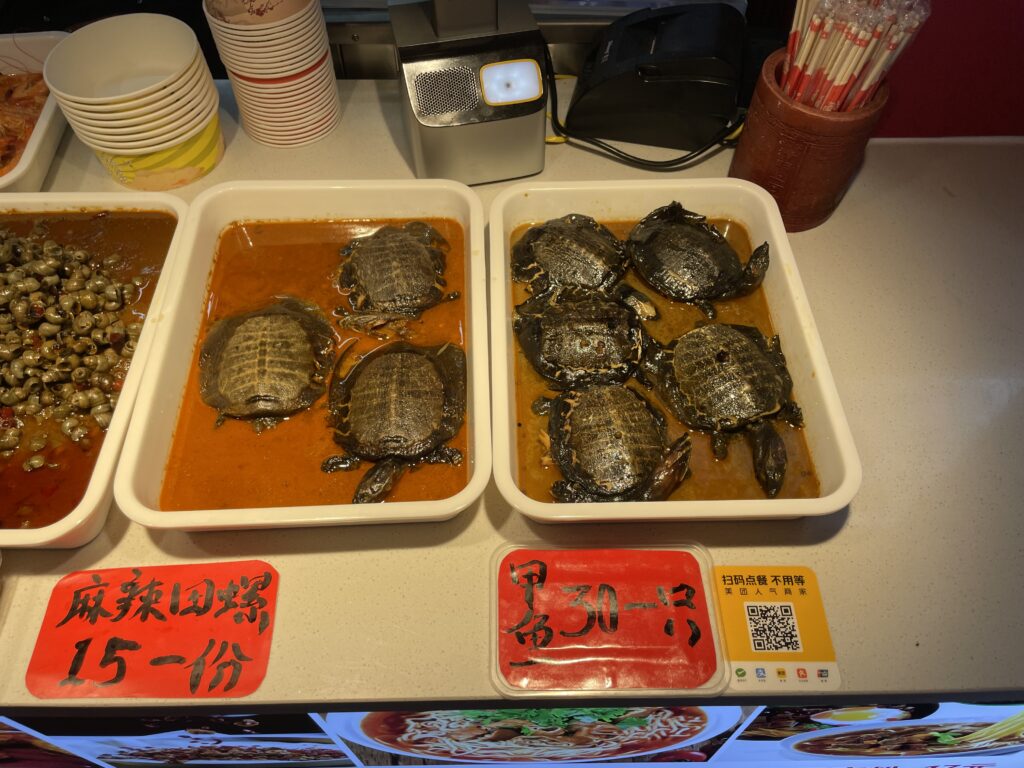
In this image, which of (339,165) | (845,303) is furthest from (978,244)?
(339,165)

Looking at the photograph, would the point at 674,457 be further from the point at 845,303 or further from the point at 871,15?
the point at 871,15

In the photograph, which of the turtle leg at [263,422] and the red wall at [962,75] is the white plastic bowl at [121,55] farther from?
the red wall at [962,75]

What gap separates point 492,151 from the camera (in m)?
1.76

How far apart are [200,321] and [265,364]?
0.79 feet

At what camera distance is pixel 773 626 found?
1210 millimetres

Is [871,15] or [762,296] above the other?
[871,15]

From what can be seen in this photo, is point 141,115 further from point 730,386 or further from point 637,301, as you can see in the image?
point 730,386

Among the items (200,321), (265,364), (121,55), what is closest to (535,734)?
(265,364)

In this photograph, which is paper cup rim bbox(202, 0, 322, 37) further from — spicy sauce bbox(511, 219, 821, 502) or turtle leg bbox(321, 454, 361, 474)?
turtle leg bbox(321, 454, 361, 474)

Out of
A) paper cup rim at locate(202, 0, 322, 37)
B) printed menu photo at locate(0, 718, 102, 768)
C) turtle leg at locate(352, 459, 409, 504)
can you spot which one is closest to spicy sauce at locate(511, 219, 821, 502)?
turtle leg at locate(352, 459, 409, 504)

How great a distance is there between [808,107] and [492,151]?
77 centimetres

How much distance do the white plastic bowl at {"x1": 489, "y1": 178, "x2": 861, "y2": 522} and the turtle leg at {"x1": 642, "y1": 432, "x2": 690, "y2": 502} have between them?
11 centimetres

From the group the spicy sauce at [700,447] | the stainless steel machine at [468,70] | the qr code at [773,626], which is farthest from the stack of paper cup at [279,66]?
the qr code at [773,626]

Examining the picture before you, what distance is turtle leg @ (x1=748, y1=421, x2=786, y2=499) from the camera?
1323mm
